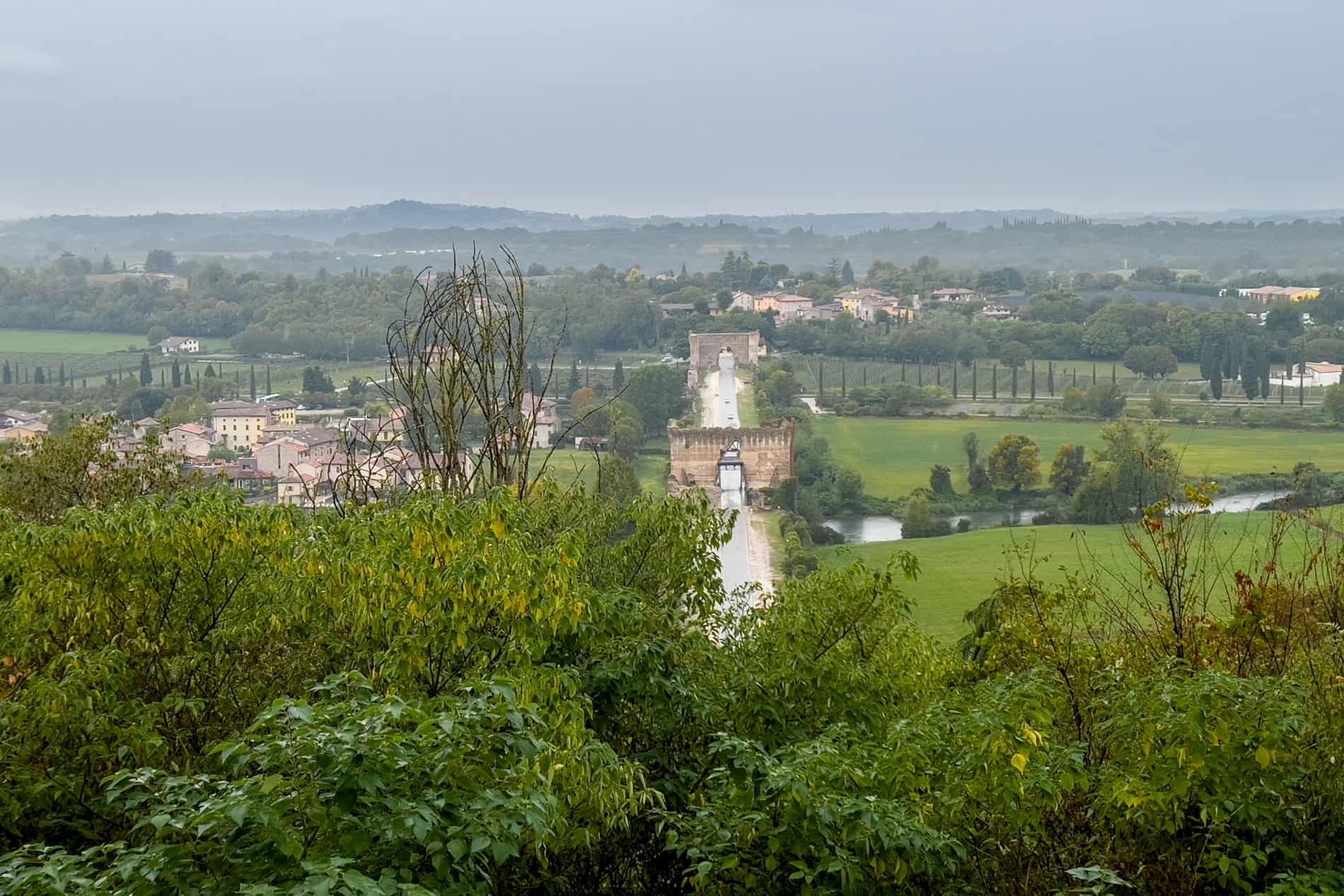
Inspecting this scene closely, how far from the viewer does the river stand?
119ft

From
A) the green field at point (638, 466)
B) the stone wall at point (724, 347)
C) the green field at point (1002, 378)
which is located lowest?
the green field at point (638, 466)

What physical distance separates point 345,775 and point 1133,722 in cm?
315

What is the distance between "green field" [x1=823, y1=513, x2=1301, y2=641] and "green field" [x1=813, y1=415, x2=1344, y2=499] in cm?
922

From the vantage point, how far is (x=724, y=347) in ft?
231

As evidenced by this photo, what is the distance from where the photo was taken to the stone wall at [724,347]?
6831cm

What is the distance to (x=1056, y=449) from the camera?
46438 millimetres

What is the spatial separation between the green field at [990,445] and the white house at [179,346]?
103ft

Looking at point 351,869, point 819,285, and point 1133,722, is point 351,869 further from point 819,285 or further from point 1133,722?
point 819,285

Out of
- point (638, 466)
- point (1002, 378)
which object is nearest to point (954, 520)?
point (638, 466)

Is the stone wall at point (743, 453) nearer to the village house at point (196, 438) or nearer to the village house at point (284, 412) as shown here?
the village house at point (284, 412)

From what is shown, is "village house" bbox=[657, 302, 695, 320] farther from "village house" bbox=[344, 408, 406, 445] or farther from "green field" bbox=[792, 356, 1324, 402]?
"village house" bbox=[344, 408, 406, 445]

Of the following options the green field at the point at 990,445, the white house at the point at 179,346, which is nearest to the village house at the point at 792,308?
the green field at the point at 990,445

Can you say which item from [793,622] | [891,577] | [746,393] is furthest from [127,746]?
[746,393]

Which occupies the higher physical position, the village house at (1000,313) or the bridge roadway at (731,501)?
the village house at (1000,313)
